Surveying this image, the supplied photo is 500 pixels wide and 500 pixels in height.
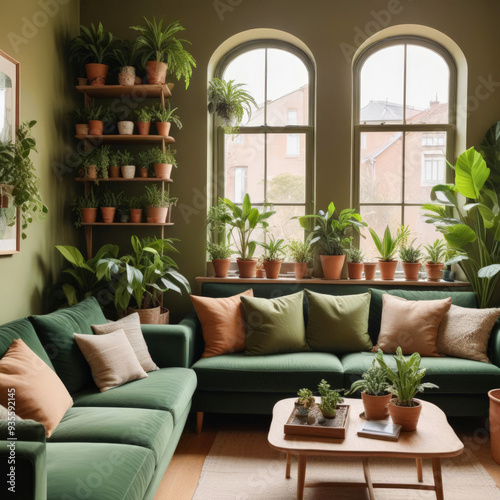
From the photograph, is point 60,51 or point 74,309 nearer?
point 74,309

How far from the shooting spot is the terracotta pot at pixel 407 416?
2.40 m

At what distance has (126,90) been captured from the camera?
4.14 metres

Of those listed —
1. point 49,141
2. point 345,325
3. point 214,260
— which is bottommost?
point 345,325

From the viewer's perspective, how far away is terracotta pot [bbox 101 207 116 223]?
164 inches

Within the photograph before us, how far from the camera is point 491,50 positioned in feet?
13.8

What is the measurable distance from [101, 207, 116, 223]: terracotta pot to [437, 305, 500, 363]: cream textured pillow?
263 cm

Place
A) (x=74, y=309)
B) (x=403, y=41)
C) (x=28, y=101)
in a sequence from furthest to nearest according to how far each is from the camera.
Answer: (x=403, y=41) < (x=28, y=101) < (x=74, y=309)

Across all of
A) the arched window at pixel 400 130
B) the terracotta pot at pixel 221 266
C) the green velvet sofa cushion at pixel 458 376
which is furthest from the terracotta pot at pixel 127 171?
the green velvet sofa cushion at pixel 458 376

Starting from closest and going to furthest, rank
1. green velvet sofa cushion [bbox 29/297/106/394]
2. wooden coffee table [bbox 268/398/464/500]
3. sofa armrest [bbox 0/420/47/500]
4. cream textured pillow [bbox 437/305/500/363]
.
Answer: sofa armrest [bbox 0/420/47/500]
wooden coffee table [bbox 268/398/464/500]
green velvet sofa cushion [bbox 29/297/106/394]
cream textured pillow [bbox 437/305/500/363]

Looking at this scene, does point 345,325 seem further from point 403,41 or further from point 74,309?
point 403,41

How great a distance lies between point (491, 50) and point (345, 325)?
2542 mm

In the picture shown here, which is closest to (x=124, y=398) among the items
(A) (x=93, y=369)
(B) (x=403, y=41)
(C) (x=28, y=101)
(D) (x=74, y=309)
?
(A) (x=93, y=369)

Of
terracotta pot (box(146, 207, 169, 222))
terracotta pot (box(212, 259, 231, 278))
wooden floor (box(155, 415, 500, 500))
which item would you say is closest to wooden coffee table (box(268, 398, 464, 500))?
wooden floor (box(155, 415, 500, 500))

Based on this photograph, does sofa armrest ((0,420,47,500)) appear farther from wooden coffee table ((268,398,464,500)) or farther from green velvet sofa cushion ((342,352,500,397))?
green velvet sofa cushion ((342,352,500,397))
